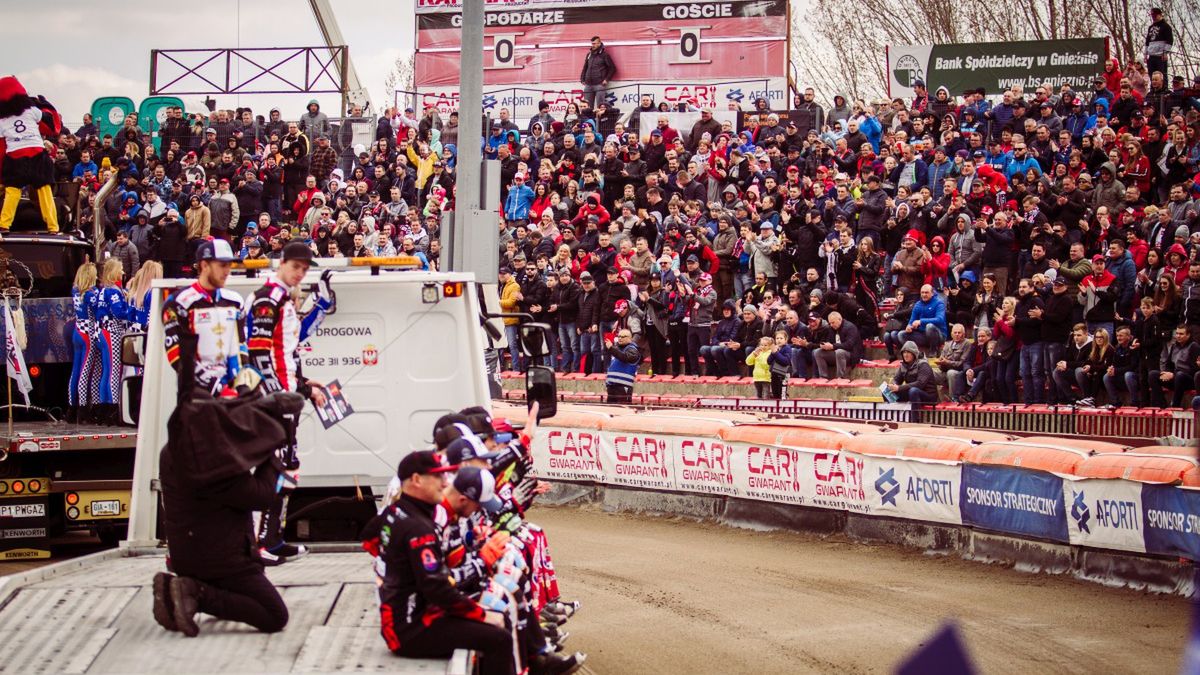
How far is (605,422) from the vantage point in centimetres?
1839

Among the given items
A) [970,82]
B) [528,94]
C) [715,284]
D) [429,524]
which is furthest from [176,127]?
[429,524]

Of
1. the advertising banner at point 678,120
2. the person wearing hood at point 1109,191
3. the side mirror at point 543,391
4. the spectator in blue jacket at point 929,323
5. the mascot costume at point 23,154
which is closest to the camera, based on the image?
the side mirror at point 543,391

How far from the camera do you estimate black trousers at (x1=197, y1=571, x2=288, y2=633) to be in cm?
692

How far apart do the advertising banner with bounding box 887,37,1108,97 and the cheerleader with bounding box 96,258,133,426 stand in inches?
724

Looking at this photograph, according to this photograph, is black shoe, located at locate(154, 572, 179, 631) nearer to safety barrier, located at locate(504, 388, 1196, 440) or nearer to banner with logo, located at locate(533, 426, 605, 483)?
safety barrier, located at locate(504, 388, 1196, 440)

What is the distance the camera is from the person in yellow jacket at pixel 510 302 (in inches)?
960

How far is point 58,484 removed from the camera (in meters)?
12.9

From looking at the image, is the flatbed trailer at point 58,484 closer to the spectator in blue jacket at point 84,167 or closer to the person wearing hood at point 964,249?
the person wearing hood at point 964,249

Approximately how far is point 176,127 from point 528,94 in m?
8.06

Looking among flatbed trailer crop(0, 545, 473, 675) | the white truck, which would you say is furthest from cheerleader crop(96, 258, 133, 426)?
flatbed trailer crop(0, 545, 473, 675)

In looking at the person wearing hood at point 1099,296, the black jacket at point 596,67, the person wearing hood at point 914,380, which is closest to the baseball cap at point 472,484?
the person wearing hood at point 914,380

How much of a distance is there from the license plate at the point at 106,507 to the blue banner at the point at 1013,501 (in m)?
7.71

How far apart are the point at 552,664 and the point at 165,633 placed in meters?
2.83

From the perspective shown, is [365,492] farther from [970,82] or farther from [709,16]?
[709,16]
